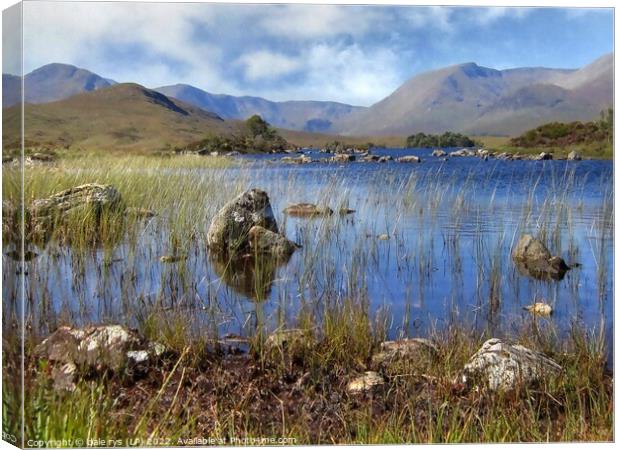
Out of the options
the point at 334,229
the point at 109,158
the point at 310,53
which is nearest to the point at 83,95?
the point at 109,158

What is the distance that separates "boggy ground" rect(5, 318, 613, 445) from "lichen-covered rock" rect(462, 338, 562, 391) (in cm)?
4

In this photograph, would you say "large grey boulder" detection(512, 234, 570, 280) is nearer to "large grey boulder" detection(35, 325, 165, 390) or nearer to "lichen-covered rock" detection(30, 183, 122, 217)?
"large grey boulder" detection(35, 325, 165, 390)

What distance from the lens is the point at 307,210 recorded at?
4336mm

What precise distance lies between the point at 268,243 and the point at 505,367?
1379 mm

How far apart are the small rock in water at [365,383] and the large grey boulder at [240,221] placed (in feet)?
3.02

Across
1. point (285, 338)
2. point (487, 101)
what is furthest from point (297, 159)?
point (487, 101)

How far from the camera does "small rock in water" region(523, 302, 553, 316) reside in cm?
415

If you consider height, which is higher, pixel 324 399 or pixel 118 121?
pixel 118 121

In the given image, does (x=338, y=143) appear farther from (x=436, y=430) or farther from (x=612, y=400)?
(x=612, y=400)

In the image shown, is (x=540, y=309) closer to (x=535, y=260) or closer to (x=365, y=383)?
(x=535, y=260)

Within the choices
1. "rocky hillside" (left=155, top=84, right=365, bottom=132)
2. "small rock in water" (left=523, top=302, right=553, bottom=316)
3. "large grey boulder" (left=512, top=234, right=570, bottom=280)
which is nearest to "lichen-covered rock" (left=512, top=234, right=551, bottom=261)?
"large grey boulder" (left=512, top=234, right=570, bottom=280)

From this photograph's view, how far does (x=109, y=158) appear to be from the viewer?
410 centimetres

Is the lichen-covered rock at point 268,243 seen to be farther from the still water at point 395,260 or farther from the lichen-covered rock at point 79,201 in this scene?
the lichen-covered rock at point 79,201

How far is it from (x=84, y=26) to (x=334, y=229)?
1.63 m
